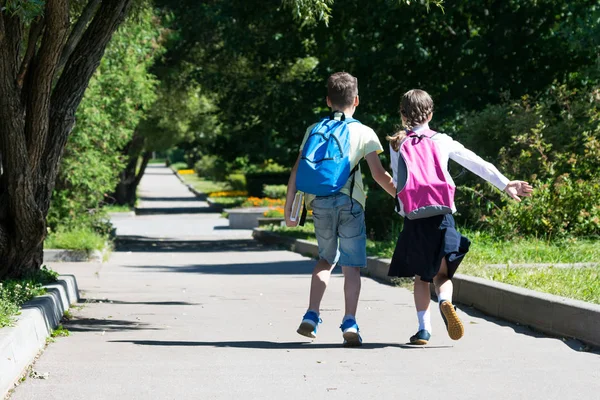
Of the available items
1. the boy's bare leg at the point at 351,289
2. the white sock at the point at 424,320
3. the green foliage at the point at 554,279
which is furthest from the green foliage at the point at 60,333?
the green foliage at the point at 554,279

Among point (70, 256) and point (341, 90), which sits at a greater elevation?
point (341, 90)

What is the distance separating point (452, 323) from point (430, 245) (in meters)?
0.56

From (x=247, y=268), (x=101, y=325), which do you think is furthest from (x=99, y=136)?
(x=101, y=325)

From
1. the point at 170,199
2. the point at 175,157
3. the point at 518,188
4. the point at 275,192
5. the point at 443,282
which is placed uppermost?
the point at 518,188

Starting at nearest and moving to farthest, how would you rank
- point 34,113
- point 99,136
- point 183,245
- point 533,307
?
point 533,307 → point 34,113 → point 99,136 → point 183,245

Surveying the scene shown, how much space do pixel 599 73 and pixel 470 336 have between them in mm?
9411

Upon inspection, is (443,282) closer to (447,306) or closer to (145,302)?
(447,306)

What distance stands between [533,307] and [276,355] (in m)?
2.34

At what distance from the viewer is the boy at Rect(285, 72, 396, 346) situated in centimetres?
750

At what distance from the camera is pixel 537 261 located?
38.1ft

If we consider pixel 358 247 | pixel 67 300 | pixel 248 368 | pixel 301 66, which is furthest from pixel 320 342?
pixel 301 66

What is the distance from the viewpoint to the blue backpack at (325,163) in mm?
7414

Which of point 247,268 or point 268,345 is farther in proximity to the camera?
point 247,268

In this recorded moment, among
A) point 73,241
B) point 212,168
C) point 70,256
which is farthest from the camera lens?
point 212,168
